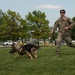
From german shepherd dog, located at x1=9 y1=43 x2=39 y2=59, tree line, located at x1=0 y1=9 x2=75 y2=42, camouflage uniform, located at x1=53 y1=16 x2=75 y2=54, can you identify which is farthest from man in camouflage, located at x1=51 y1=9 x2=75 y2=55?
tree line, located at x1=0 y1=9 x2=75 y2=42

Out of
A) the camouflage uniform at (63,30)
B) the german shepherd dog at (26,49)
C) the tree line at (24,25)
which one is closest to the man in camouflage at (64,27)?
the camouflage uniform at (63,30)

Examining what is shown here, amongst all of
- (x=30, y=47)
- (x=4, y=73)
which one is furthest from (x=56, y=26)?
(x=4, y=73)

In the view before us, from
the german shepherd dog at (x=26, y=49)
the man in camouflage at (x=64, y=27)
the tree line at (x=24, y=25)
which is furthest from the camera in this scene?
the tree line at (x=24, y=25)

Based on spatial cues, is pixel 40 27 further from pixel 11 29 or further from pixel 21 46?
pixel 21 46

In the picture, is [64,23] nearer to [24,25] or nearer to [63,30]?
[63,30]

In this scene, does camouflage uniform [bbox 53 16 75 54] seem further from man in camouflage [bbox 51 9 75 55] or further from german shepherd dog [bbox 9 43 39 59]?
german shepherd dog [bbox 9 43 39 59]

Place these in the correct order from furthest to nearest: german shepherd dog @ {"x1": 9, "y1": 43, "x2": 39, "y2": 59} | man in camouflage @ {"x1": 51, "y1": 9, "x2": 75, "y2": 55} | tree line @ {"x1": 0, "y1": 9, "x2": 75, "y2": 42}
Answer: tree line @ {"x1": 0, "y1": 9, "x2": 75, "y2": 42} < german shepherd dog @ {"x1": 9, "y1": 43, "x2": 39, "y2": 59} < man in camouflage @ {"x1": 51, "y1": 9, "x2": 75, "y2": 55}

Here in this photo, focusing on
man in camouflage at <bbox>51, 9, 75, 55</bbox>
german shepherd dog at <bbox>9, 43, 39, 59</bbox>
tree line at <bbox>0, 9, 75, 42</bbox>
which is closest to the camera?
man in camouflage at <bbox>51, 9, 75, 55</bbox>

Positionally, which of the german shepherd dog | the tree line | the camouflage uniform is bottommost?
the german shepherd dog

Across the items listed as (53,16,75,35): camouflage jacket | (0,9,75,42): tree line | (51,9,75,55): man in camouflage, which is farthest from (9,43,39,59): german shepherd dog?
(0,9,75,42): tree line

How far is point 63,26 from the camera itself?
11883 mm

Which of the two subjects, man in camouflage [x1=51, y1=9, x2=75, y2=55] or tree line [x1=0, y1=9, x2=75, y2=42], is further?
tree line [x1=0, y1=9, x2=75, y2=42]

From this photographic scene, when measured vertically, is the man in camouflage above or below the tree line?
below

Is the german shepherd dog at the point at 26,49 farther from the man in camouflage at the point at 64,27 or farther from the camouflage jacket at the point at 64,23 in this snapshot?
the camouflage jacket at the point at 64,23
